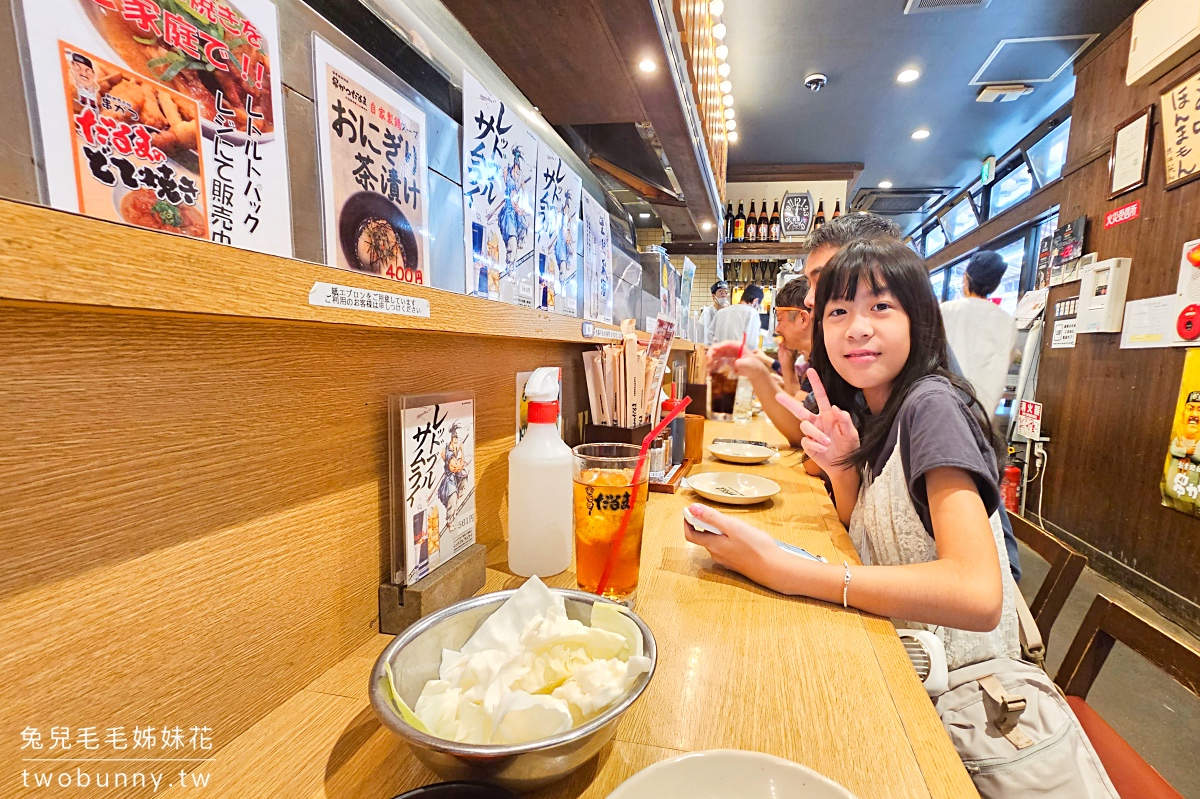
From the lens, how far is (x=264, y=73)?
511 mm

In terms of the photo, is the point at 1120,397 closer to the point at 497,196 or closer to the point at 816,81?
the point at 816,81

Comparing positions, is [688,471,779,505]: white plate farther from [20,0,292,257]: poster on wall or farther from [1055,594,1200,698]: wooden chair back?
[20,0,292,257]: poster on wall

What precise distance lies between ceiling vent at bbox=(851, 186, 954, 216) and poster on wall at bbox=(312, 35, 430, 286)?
7.54m

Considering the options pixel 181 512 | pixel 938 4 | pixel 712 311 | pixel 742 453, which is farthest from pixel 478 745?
pixel 712 311

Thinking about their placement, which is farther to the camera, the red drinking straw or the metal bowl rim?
the red drinking straw

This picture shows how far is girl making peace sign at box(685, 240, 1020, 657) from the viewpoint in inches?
33.2

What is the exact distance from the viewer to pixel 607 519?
780 millimetres

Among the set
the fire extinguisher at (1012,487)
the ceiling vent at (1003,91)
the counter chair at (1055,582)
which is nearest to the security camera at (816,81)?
the ceiling vent at (1003,91)

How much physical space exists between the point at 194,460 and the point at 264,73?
404mm

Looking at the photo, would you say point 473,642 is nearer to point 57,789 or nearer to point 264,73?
point 57,789

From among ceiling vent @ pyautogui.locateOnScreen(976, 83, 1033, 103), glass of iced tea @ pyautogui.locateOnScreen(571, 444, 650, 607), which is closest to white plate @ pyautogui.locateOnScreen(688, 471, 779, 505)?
glass of iced tea @ pyautogui.locateOnScreen(571, 444, 650, 607)

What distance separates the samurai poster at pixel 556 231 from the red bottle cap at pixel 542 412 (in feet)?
0.86

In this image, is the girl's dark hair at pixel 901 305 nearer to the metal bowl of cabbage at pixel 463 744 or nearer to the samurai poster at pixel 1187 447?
the metal bowl of cabbage at pixel 463 744

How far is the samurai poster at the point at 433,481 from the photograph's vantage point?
694 millimetres
